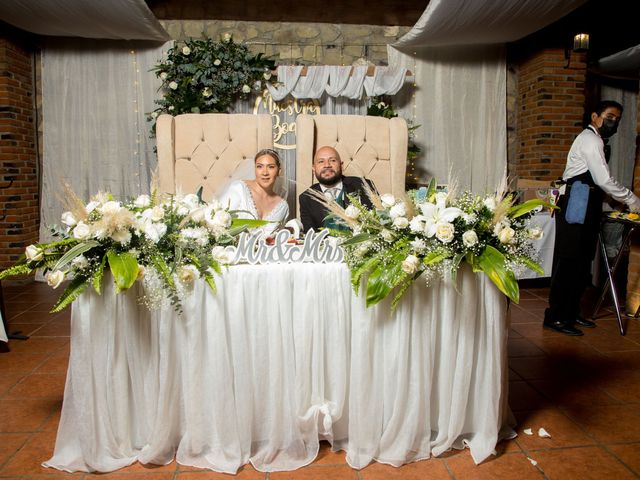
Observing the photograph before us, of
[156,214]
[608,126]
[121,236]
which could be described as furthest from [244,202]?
[608,126]

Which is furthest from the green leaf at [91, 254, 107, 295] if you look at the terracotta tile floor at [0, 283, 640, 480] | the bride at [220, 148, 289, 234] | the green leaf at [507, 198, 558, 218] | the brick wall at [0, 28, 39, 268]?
the brick wall at [0, 28, 39, 268]

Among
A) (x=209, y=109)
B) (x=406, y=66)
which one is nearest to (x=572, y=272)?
(x=406, y=66)

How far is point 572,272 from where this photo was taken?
147 inches

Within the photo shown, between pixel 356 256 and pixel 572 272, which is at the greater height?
pixel 356 256

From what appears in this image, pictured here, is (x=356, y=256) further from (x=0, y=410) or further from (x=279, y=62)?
(x=279, y=62)

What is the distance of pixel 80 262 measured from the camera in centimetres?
191

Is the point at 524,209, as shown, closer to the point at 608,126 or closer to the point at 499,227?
the point at 499,227

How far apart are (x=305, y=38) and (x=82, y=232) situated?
15.8 feet

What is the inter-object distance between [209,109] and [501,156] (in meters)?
3.46

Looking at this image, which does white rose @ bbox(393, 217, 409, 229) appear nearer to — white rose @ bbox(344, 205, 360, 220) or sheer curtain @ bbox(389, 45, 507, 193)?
white rose @ bbox(344, 205, 360, 220)

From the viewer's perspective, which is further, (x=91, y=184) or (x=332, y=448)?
(x=91, y=184)

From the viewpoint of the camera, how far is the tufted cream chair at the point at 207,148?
4.46 m

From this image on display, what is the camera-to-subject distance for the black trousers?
12.0ft

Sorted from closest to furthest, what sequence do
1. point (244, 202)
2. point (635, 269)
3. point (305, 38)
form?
point (244, 202)
point (635, 269)
point (305, 38)
